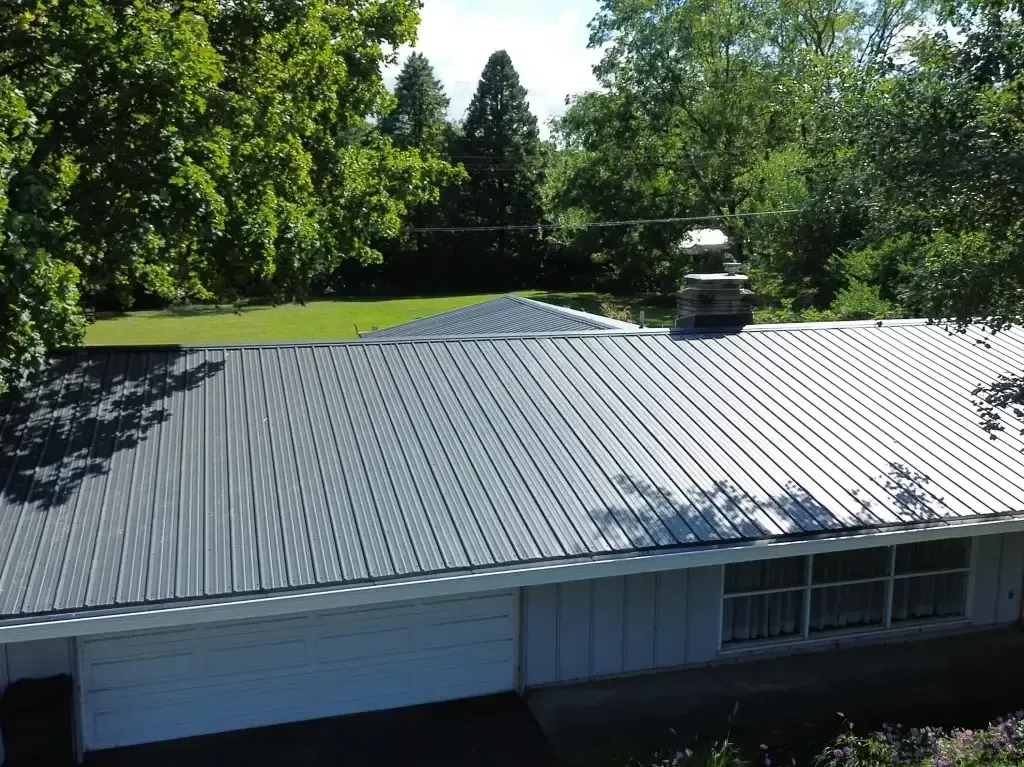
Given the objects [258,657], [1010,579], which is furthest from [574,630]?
[1010,579]

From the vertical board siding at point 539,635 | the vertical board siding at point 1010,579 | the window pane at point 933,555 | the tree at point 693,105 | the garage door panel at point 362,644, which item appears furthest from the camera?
the tree at point 693,105

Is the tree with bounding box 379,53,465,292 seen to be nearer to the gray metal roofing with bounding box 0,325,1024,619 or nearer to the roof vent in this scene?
the roof vent

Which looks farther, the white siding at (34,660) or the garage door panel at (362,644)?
the garage door panel at (362,644)

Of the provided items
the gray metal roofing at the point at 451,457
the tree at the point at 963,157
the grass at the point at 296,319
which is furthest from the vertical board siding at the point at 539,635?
the grass at the point at 296,319

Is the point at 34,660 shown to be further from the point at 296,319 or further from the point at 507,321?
the point at 296,319

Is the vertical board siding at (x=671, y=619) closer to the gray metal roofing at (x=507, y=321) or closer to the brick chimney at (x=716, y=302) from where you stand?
the brick chimney at (x=716, y=302)

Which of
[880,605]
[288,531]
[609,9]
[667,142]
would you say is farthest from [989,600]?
[609,9]

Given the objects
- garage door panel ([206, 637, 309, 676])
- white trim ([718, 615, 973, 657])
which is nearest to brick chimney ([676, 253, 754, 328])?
white trim ([718, 615, 973, 657])

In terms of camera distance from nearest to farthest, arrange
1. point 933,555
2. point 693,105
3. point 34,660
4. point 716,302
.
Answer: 1. point 34,660
2. point 933,555
3. point 716,302
4. point 693,105
